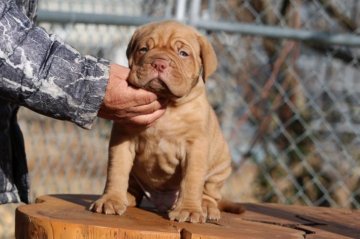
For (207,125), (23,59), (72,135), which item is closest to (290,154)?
(72,135)

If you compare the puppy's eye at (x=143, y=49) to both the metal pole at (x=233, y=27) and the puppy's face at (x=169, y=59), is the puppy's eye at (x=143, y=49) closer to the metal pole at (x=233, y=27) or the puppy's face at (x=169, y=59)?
the puppy's face at (x=169, y=59)

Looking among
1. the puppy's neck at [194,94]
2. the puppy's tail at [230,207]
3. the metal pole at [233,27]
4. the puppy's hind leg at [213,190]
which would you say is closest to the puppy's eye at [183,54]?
the puppy's neck at [194,94]

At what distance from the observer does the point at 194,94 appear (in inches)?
124

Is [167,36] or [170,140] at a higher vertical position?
[167,36]

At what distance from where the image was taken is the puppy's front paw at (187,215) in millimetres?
2855

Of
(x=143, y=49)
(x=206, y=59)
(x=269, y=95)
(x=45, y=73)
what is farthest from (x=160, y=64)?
(x=269, y=95)

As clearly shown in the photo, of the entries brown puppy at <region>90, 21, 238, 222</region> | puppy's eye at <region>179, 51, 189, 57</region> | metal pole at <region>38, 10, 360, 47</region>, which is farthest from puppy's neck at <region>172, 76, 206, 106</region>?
metal pole at <region>38, 10, 360, 47</region>

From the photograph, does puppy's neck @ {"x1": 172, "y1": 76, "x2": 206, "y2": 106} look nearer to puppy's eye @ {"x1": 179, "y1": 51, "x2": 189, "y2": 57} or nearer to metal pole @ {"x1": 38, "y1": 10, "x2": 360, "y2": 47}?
puppy's eye @ {"x1": 179, "y1": 51, "x2": 189, "y2": 57}

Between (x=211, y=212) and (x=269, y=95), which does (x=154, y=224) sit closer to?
(x=211, y=212)

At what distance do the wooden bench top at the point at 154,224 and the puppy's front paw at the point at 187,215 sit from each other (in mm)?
25

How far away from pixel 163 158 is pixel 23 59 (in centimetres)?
61

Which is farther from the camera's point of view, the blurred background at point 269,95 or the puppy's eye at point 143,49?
the blurred background at point 269,95

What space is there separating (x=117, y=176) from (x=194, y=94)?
1.27 ft

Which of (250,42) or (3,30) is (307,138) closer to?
(250,42)
